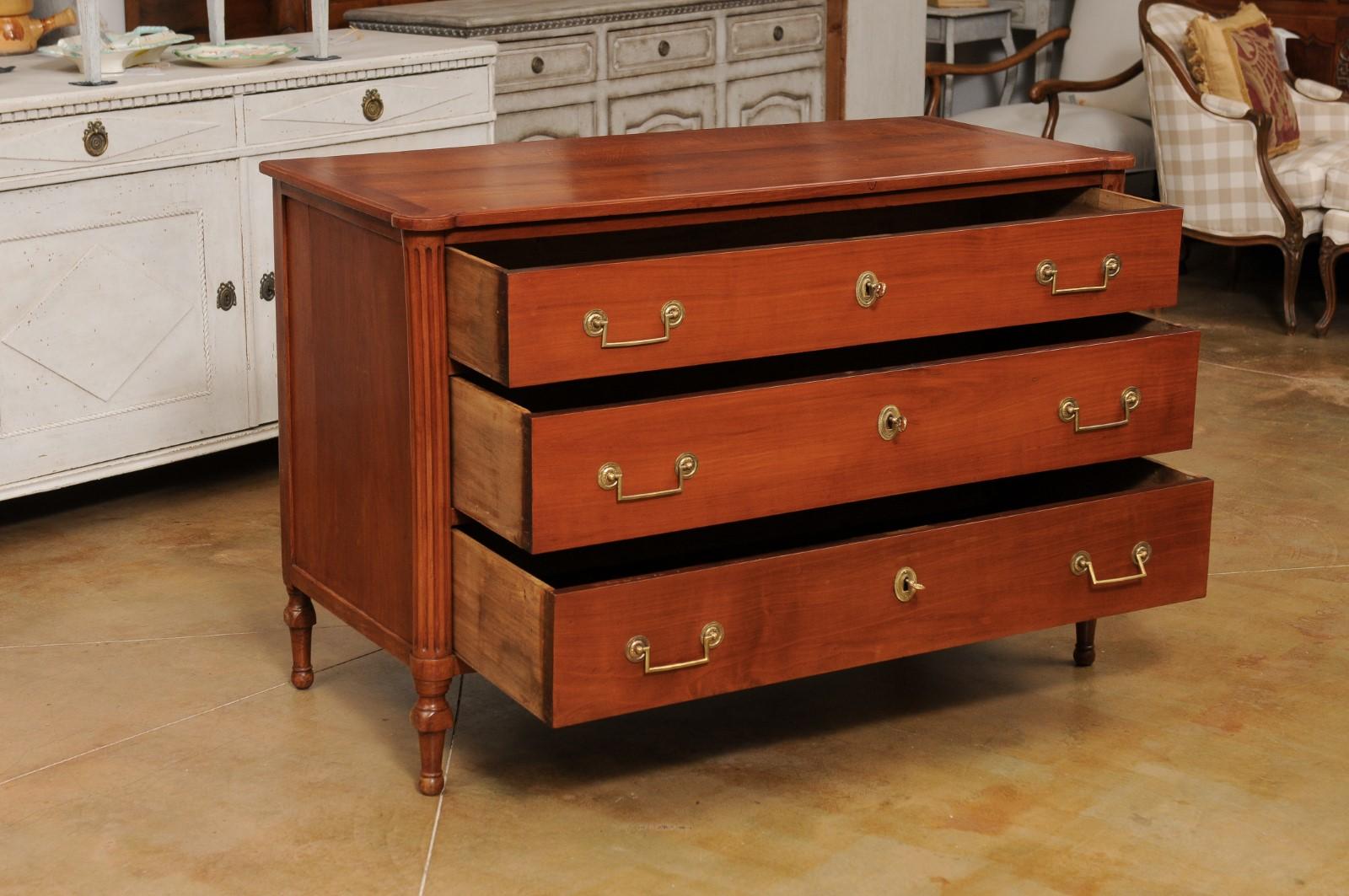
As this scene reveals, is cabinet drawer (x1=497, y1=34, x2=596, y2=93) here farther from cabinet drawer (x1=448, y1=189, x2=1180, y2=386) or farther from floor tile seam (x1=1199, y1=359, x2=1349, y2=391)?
floor tile seam (x1=1199, y1=359, x2=1349, y2=391)

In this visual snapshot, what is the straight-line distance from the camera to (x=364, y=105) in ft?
12.1

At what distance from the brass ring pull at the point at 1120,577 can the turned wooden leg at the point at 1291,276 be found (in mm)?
2630

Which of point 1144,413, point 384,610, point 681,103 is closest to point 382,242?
point 384,610

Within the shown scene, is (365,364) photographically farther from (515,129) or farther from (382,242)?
(515,129)

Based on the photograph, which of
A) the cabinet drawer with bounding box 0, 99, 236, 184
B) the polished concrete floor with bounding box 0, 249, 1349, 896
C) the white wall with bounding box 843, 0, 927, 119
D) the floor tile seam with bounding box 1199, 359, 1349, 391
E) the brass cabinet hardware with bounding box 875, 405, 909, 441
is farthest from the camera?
the white wall with bounding box 843, 0, 927, 119

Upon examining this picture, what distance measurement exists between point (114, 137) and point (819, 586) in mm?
1772

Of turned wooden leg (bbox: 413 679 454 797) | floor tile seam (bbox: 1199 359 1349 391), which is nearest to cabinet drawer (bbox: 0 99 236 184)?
turned wooden leg (bbox: 413 679 454 797)

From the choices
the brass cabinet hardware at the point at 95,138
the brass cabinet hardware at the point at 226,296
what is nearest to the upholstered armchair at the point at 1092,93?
the brass cabinet hardware at the point at 226,296

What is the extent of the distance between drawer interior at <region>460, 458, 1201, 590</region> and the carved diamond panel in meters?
1.33

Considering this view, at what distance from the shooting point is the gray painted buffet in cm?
425

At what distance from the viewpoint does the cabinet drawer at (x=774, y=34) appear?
4863 millimetres

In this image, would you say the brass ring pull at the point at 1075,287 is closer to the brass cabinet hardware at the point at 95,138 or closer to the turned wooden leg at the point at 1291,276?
the brass cabinet hardware at the point at 95,138

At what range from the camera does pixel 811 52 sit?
513 cm

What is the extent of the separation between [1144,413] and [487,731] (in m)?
1.09
